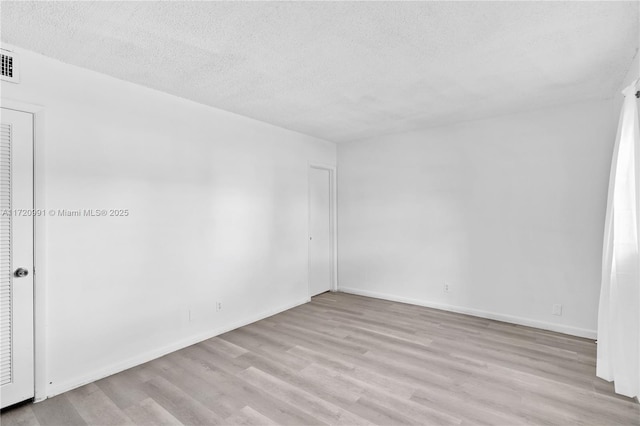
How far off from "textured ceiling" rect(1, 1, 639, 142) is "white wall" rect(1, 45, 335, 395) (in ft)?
0.99

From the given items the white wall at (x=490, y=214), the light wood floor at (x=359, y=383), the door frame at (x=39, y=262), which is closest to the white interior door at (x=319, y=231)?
the white wall at (x=490, y=214)

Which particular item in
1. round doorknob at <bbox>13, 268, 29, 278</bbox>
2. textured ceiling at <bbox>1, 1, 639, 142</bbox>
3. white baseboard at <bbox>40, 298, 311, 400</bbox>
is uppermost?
textured ceiling at <bbox>1, 1, 639, 142</bbox>

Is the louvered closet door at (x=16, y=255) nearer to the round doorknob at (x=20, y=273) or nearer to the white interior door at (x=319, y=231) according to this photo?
the round doorknob at (x=20, y=273)

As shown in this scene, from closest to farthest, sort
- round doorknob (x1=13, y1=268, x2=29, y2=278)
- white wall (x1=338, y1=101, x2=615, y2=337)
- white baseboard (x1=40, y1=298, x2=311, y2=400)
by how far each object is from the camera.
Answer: round doorknob (x1=13, y1=268, x2=29, y2=278), white baseboard (x1=40, y1=298, x2=311, y2=400), white wall (x1=338, y1=101, x2=615, y2=337)

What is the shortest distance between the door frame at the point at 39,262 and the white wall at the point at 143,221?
4 cm

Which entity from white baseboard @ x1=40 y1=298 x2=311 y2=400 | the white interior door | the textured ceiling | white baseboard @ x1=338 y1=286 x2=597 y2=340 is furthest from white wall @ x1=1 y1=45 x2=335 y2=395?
white baseboard @ x1=338 y1=286 x2=597 y2=340

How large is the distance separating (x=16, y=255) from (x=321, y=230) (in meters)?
3.87

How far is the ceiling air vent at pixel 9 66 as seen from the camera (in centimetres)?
227

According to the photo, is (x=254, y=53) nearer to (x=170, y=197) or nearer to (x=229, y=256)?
(x=170, y=197)

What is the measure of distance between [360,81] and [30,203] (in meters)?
2.83

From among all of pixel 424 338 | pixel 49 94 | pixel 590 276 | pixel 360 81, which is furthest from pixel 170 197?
pixel 590 276

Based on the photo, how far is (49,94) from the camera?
2502 mm

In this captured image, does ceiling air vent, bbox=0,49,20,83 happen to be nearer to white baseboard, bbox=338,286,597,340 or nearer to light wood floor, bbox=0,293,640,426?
light wood floor, bbox=0,293,640,426

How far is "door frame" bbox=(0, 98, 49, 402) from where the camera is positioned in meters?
2.43
